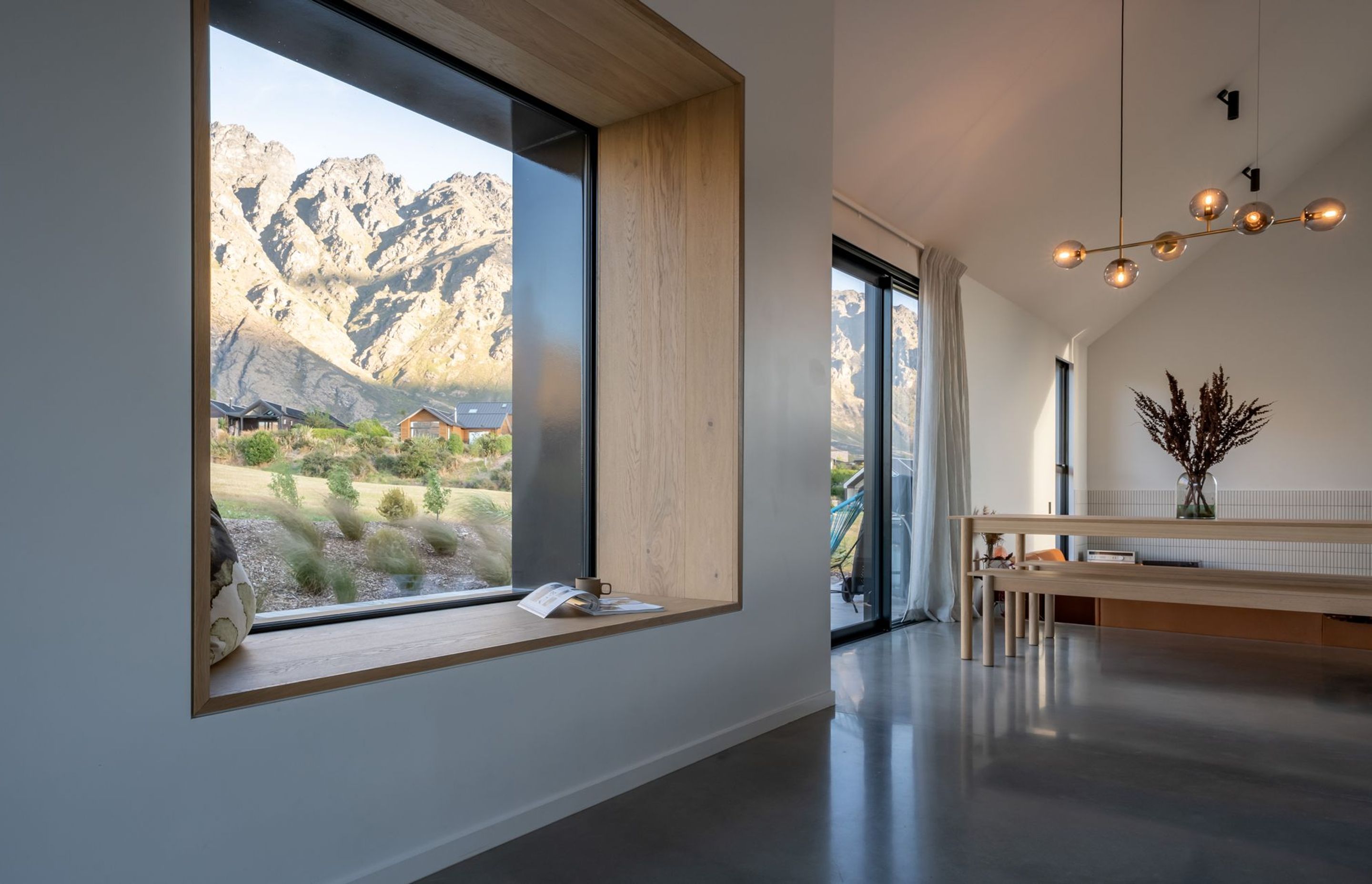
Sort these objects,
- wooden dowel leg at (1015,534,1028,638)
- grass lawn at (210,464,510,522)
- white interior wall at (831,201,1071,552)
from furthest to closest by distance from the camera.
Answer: white interior wall at (831,201,1071,552)
wooden dowel leg at (1015,534,1028,638)
grass lawn at (210,464,510,522)

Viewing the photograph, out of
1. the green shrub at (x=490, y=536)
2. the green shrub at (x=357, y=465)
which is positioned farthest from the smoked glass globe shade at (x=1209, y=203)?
the green shrub at (x=357, y=465)

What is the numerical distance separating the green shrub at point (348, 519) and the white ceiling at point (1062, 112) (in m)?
2.67

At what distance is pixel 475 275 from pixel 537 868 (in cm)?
179

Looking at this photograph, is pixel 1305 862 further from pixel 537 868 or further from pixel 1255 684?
pixel 1255 684

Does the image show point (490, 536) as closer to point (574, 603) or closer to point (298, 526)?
point (574, 603)

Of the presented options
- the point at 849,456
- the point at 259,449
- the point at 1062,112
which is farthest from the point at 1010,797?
the point at 1062,112

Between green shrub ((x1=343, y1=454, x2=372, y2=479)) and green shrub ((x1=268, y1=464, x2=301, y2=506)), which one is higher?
green shrub ((x1=343, y1=454, x2=372, y2=479))

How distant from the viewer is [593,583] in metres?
2.56

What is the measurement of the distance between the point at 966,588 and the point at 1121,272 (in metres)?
1.70

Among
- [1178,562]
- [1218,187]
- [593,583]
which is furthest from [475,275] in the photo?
[1178,562]

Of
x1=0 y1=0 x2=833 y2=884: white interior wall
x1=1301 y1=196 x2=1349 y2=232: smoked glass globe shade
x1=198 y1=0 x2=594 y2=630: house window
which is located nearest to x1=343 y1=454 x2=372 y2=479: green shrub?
x1=198 y1=0 x2=594 y2=630: house window

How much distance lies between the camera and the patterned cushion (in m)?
1.72

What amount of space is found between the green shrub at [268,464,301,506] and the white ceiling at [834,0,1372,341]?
2722 millimetres

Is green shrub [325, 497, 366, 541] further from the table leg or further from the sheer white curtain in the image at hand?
the sheer white curtain
